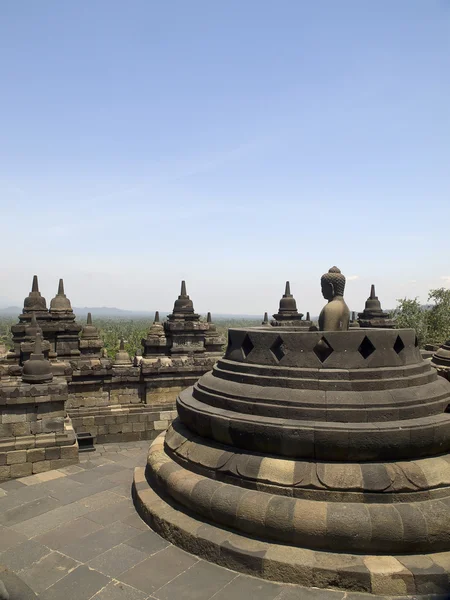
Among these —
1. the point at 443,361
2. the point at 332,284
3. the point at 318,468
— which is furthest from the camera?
the point at 443,361

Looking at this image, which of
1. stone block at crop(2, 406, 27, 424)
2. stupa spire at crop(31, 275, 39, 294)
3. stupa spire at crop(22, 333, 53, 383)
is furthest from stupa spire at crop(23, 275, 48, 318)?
stone block at crop(2, 406, 27, 424)

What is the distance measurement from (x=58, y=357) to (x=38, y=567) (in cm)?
1067

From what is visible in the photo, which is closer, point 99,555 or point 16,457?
point 99,555

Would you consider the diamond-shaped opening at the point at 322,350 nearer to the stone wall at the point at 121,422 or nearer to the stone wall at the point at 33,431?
the stone wall at the point at 33,431

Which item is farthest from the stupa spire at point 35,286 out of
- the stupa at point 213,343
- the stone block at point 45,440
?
the stone block at point 45,440

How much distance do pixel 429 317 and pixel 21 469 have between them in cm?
3706

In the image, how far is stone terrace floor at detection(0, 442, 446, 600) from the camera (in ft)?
12.5

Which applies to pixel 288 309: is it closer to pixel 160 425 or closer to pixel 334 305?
pixel 160 425

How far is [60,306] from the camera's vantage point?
15.7 m

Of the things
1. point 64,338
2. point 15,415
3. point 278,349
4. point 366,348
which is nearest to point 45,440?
point 15,415

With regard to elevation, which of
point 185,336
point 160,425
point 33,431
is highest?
point 185,336

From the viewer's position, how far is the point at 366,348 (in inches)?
205

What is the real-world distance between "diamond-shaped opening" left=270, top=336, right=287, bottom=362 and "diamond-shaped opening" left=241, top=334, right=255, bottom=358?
1.13ft

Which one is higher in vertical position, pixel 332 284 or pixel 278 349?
pixel 332 284
